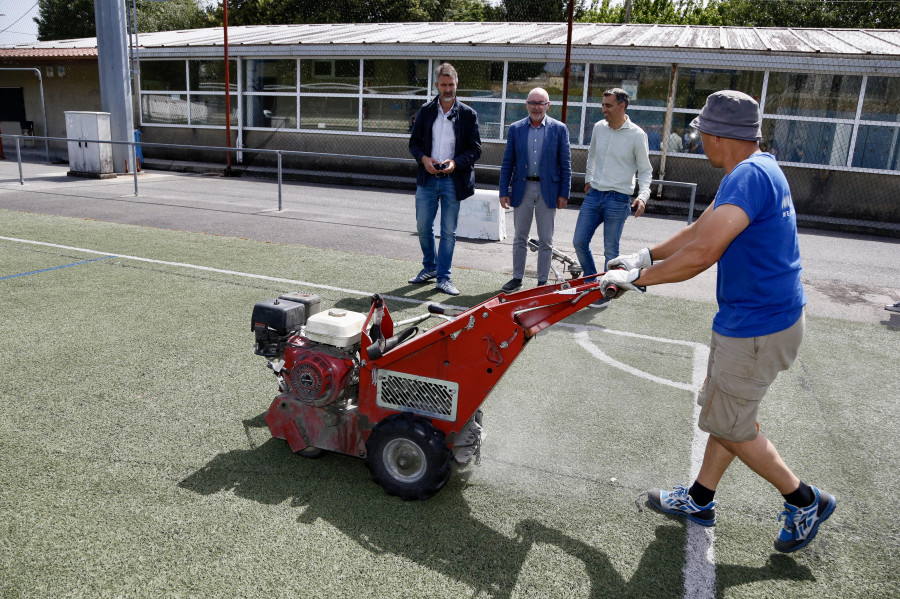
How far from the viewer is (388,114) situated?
62.8 feet

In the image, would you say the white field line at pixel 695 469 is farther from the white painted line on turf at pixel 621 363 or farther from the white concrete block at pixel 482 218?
the white concrete block at pixel 482 218

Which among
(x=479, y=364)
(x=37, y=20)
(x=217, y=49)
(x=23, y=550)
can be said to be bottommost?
(x=23, y=550)

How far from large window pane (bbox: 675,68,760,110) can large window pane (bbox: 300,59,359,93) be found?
8804mm

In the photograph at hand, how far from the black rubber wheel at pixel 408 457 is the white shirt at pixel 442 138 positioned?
14.3ft

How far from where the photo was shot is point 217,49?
20.4m

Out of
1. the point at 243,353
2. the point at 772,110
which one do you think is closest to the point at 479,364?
the point at 243,353

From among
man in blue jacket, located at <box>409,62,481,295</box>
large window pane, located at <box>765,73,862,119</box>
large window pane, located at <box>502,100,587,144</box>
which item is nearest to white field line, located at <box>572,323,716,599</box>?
man in blue jacket, located at <box>409,62,481,295</box>

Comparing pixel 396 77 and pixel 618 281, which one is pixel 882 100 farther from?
pixel 618 281

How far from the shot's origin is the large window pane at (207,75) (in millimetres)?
21344

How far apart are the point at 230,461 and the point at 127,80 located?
15.9 meters

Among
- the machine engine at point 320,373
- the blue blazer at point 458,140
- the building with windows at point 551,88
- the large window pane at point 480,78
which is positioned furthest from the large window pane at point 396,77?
the machine engine at point 320,373

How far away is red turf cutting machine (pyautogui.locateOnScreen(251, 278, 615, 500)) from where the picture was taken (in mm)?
3219

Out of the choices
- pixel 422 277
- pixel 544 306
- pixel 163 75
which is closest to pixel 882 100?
pixel 422 277

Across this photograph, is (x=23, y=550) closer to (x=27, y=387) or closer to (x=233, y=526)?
(x=233, y=526)
